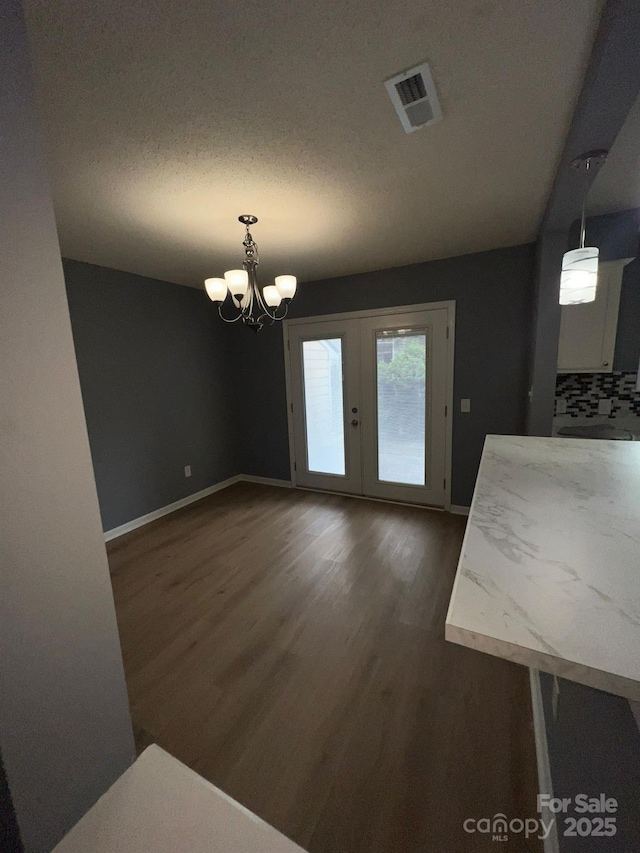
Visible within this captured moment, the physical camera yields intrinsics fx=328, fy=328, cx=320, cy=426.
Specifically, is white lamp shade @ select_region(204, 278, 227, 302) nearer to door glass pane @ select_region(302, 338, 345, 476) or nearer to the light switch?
door glass pane @ select_region(302, 338, 345, 476)

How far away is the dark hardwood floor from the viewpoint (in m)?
1.11

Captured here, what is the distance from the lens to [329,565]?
2477 mm

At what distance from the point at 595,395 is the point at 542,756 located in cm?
272

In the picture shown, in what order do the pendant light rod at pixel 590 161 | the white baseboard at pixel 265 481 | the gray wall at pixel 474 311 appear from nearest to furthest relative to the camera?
the pendant light rod at pixel 590 161
the gray wall at pixel 474 311
the white baseboard at pixel 265 481

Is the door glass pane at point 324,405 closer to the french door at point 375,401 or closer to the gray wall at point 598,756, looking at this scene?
the french door at point 375,401

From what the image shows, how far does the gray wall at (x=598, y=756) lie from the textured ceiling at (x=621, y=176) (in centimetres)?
212

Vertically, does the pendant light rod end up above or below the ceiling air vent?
below

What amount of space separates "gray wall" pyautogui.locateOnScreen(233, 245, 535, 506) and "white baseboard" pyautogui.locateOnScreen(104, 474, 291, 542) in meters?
2.17

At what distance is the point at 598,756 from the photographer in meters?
0.73

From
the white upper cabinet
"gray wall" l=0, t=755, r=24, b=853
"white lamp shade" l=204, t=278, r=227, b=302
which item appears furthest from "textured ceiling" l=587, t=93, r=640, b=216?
"gray wall" l=0, t=755, r=24, b=853

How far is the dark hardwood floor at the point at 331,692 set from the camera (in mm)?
1107

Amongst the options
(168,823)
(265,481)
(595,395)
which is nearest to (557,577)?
(168,823)

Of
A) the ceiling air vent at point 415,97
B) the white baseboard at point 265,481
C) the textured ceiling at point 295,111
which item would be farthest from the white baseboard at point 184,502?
the ceiling air vent at point 415,97

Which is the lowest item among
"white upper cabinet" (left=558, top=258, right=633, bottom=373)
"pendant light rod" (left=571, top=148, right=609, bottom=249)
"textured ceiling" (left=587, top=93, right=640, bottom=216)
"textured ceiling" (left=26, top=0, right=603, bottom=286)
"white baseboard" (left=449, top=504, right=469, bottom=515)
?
"white baseboard" (left=449, top=504, right=469, bottom=515)
